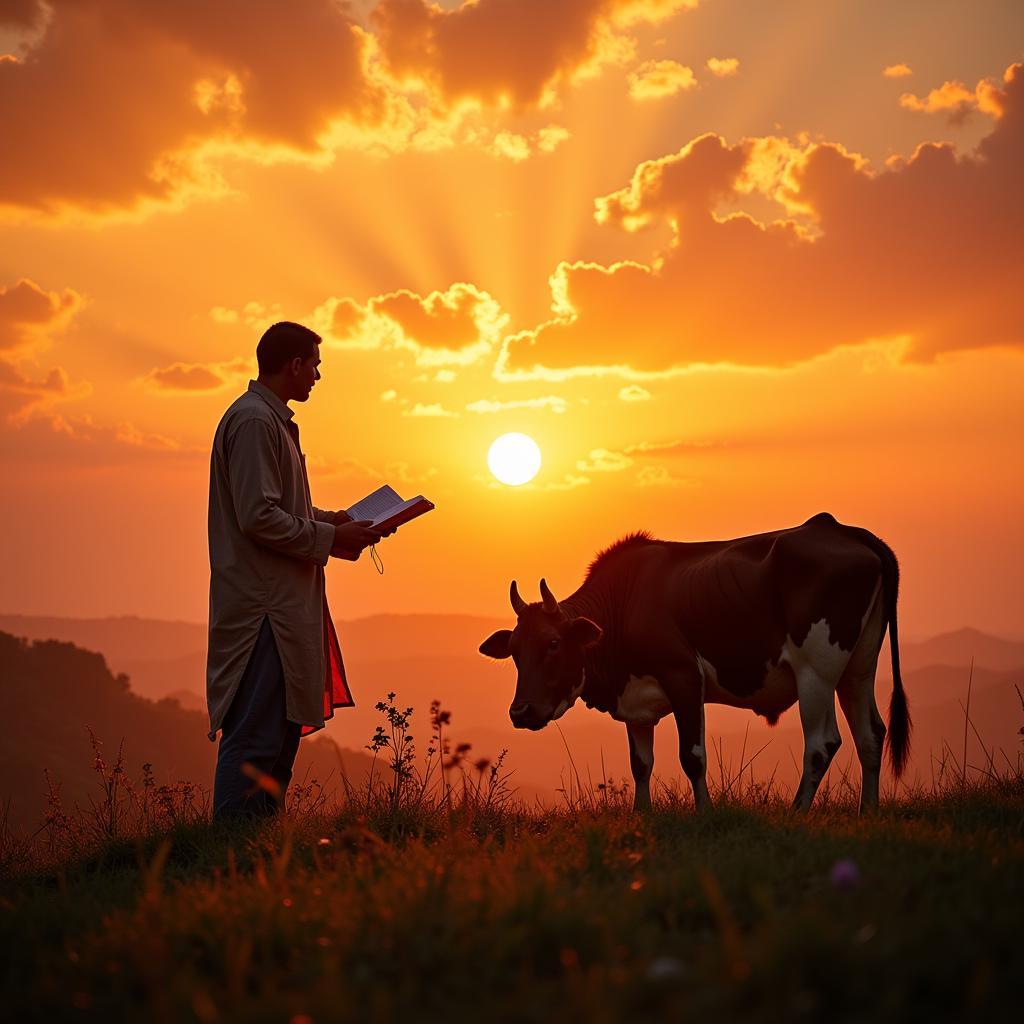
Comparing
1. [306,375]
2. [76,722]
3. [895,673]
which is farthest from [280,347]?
[76,722]

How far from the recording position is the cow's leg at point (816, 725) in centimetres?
804

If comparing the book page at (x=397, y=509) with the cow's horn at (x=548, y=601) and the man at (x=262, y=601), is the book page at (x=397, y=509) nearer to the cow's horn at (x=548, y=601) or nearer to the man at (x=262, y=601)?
the man at (x=262, y=601)

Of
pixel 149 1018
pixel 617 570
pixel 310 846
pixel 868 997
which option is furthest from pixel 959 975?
pixel 617 570

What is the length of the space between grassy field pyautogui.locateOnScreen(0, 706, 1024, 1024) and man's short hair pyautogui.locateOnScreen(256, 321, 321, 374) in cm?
314

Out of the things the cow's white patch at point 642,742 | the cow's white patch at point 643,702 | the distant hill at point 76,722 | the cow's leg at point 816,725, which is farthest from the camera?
the distant hill at point 76,722

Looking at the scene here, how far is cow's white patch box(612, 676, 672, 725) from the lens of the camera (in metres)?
8.98

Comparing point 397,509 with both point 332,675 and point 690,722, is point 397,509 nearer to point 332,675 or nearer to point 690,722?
point 332,675

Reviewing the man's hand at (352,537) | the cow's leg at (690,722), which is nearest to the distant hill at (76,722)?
the cow's leg at (690,722)

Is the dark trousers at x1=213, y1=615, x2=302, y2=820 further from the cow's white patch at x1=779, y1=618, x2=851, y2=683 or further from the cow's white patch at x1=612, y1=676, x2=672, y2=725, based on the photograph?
the cow's white patch at x1=779, y1=618, x2=851, y2=683

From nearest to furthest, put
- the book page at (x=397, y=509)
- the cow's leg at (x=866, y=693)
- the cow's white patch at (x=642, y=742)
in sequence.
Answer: the book page at (x=397, y=509) < the cow's leg at (x=866, y=693) < the cow's white patch at (x=642, y=742)

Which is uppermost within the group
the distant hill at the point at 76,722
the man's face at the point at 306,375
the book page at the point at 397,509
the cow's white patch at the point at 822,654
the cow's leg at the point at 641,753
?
the man's face at the point at 306,375

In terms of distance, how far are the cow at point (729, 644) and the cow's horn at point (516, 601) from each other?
0.01 meters

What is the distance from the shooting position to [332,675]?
7.59m

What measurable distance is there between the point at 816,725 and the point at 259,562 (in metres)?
4.15
